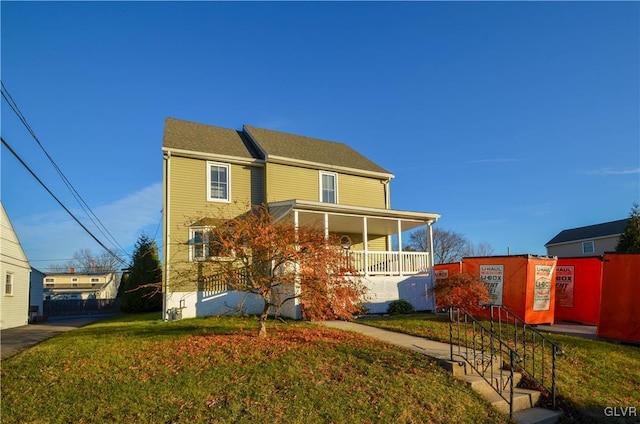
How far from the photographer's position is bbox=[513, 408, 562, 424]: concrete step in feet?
19.2

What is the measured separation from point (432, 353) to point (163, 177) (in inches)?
485

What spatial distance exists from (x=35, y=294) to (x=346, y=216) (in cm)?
2130

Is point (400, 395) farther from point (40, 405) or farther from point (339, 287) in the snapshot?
point (40, 405)

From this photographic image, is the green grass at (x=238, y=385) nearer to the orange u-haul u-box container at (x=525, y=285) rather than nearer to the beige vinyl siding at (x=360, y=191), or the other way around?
the orange u-haul u-box container at (x=525, y=285)

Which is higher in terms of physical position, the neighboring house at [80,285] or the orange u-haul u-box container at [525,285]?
the orange u-haul u-box container at [525,285]

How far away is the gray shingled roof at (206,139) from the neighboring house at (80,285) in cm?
3930

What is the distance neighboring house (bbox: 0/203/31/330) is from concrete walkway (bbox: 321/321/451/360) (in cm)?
1716

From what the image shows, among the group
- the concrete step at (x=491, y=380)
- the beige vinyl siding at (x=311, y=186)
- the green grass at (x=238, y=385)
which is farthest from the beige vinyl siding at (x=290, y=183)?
the concrete step at (x=491, y=380)

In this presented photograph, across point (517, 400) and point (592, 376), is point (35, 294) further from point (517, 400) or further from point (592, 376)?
point (592, 376)

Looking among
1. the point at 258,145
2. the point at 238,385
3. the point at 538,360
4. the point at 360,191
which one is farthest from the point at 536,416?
the point at 258,145

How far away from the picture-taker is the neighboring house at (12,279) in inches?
757

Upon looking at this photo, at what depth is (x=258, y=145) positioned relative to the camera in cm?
1828

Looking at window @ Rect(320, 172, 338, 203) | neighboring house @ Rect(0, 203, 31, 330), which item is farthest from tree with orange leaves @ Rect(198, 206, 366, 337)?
neighboring house @ Rect(0, 203, 31, 330)

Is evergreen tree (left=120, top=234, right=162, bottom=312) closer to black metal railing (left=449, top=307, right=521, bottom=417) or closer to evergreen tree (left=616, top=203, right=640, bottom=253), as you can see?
black metal railing (left=449, top=307, right=521, bottom=417)
